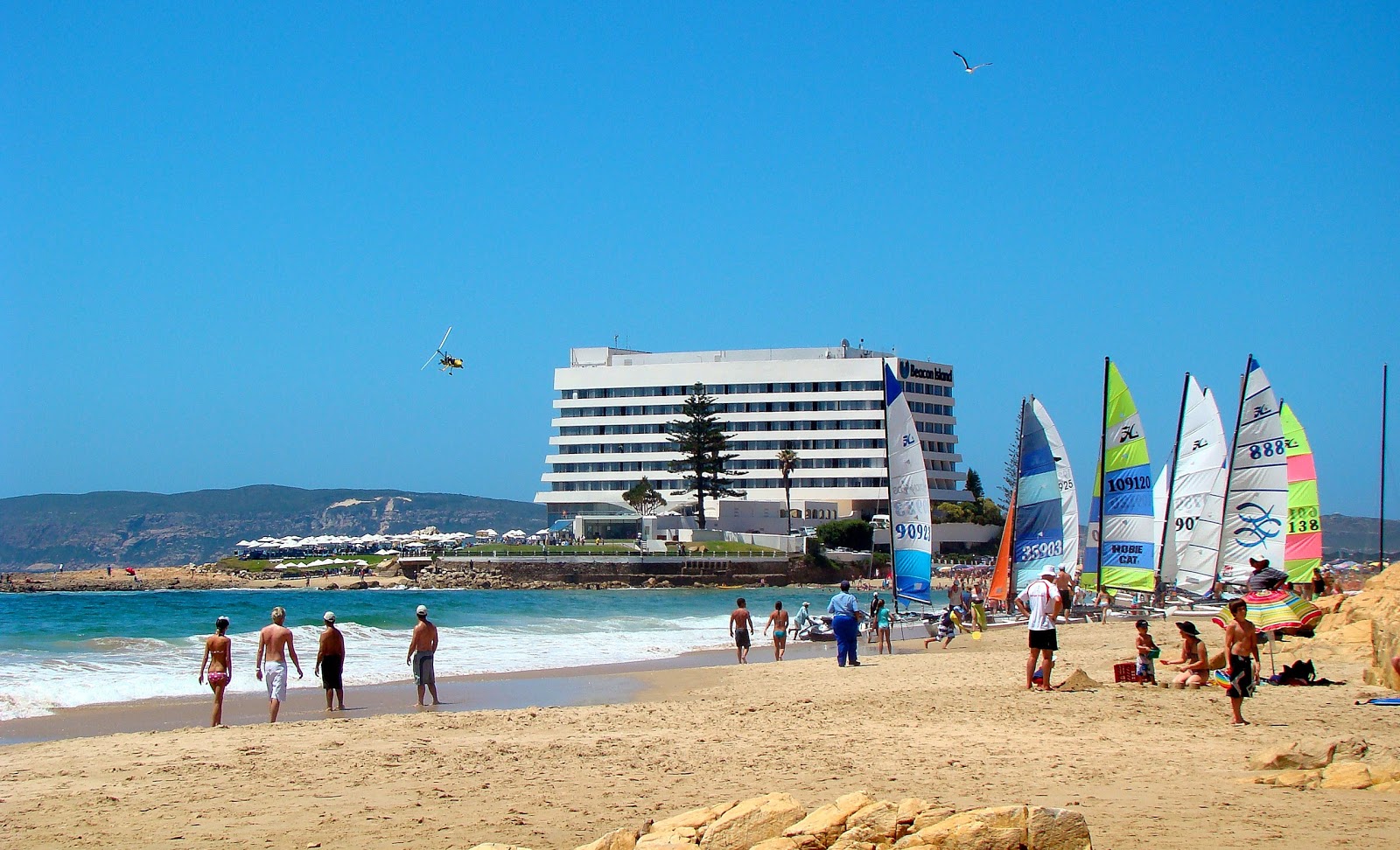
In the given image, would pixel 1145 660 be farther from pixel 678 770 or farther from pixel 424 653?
pixel 424 653

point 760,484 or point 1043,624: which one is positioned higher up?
point 760,484

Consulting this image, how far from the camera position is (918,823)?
22.8 ft

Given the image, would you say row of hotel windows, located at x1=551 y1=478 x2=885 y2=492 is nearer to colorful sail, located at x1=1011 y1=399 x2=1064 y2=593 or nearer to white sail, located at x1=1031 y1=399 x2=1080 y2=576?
white sail, located at x1=1031 y1=399 x2=1080 y2=576

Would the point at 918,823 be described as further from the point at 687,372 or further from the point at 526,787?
the point at 687,372

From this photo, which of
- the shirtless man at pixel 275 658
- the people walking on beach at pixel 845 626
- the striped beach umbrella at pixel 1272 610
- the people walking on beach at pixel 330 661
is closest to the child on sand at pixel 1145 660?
the striped beach umbrella at pixel 1272 610

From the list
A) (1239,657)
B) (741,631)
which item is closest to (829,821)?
(1239,657)

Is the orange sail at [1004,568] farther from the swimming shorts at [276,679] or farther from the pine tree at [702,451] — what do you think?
the pine tree at [702,451]

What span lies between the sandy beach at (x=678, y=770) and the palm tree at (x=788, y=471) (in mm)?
91682

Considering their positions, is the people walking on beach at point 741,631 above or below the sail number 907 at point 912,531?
below

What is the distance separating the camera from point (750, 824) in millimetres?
7078

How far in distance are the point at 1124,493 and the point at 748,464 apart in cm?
8241

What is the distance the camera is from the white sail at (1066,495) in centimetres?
3197

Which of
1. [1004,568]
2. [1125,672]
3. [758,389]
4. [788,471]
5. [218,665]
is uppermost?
[758,389]

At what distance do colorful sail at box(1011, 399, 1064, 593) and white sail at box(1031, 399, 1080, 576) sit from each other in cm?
26
